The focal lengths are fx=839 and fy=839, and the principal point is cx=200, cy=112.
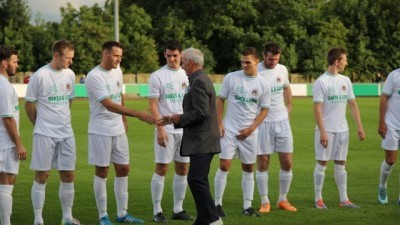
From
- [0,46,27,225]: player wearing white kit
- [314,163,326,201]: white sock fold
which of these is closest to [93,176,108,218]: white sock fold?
[0,46,27,225]: player wearing white kit

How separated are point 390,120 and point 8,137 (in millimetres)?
5850

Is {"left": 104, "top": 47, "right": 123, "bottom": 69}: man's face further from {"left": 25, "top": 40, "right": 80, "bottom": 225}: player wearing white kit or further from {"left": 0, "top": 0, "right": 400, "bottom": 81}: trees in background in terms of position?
{"left": 0, "top": 0, "right": 400, "bottom": 81}: trees in background

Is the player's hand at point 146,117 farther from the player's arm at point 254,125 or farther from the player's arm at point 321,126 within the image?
the player's arm at point 321,126

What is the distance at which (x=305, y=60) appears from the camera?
2687 inches

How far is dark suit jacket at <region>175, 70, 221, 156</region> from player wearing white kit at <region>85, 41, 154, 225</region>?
43.5 inches

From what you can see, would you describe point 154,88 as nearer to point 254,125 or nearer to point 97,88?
point 97,88

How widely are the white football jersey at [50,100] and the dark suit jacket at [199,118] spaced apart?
5.38ft

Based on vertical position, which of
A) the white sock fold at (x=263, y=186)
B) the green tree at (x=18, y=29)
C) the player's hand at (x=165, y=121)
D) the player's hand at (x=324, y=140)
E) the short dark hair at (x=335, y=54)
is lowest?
the white sock fold at (x=263, y=186)

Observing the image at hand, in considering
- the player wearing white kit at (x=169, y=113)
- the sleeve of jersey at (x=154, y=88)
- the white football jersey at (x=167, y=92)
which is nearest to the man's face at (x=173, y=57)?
the player wearing white kit at (x=169, y=113)

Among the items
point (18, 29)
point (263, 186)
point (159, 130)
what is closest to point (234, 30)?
point (18, 29)

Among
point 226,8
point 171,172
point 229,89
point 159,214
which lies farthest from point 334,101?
point 226,8

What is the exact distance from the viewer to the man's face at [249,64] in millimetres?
11484

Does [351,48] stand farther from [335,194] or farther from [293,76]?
[335,194]

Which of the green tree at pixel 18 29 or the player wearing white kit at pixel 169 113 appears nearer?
the player wearing white kit at pixel 169 113
